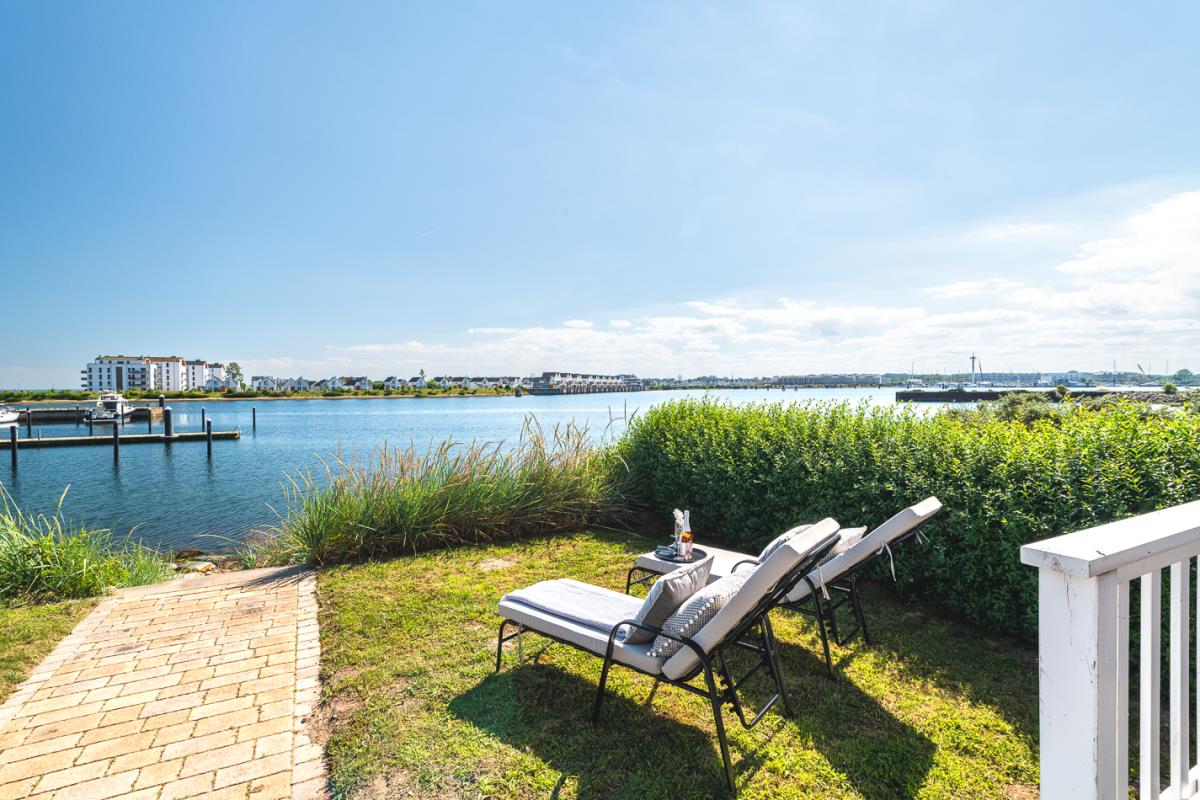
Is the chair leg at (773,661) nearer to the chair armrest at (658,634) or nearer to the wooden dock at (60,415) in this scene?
the chair armrest at (658,634)

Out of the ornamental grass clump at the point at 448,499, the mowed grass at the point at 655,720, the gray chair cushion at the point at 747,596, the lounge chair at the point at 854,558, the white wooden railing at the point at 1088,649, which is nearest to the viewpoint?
the white wooden railing at the point at 1088,649

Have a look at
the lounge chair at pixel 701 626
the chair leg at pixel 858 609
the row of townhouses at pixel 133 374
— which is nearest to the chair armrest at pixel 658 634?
the lounge chair at pixel 701 626

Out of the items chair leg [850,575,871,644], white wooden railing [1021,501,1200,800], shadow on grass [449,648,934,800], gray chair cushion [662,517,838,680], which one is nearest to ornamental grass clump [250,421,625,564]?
shadow on grass [449,648,934,800]

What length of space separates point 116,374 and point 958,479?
146607 millimetres

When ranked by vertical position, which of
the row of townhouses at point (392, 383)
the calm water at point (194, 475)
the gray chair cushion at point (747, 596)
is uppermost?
the row of townhouses at point (392, 383)

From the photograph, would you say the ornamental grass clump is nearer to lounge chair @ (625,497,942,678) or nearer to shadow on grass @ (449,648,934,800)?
shadow on grass @ (449,648,934,800)

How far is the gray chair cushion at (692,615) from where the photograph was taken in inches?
102

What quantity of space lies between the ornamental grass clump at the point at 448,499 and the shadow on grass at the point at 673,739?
3.41 m

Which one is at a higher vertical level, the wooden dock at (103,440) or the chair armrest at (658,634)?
A: the chair armrest at (658,634)

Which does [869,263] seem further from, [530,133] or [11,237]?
[11,237]

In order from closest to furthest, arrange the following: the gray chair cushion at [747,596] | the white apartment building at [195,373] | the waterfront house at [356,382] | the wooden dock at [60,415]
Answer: the gray chair cushion at [747,596] → the wooden dock at [60,415] → the waterfront house at [356,382] → the white apartment building at [195,373]

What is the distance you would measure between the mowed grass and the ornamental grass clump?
1800mm

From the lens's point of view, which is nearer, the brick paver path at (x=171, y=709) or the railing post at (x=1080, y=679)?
the railing post at (x=1080, y=679)

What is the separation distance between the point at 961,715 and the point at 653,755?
1.77 meters
